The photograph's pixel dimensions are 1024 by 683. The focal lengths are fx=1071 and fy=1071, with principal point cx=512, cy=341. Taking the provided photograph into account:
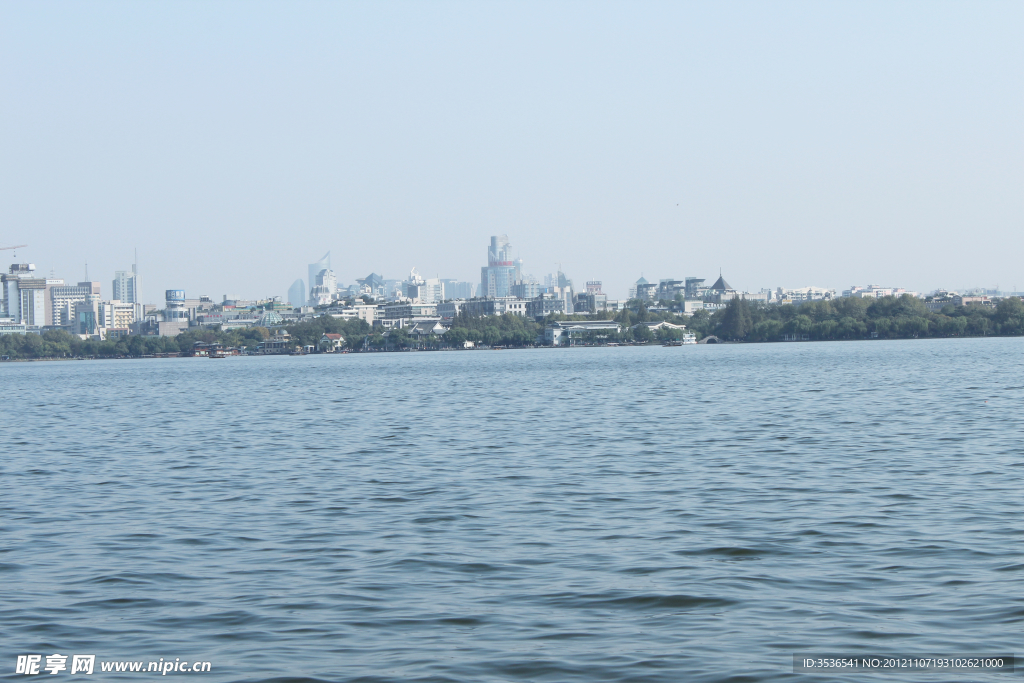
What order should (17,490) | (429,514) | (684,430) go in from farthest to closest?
1. (684,430)
2. (17,490)
3. (429,514)

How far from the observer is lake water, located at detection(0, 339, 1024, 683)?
830cm

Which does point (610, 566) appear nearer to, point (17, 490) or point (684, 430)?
point (17, 490)

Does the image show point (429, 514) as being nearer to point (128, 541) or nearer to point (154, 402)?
point (128, 541)

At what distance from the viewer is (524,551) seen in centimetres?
1180

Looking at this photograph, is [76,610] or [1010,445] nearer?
[76,610]

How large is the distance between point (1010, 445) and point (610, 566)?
42.2 feet

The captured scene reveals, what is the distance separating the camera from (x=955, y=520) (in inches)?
504

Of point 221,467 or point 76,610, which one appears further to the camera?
point 221,467

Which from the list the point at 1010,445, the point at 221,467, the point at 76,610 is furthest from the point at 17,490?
the point at 1010,445

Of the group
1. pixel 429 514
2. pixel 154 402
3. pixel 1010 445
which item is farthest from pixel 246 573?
pixel 154 402

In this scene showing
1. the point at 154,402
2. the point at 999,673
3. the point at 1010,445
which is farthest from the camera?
the point at 154,402

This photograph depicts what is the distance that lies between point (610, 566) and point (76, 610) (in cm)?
511

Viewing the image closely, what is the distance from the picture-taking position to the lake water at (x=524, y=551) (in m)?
8.30

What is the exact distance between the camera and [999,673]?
7.38 metres
